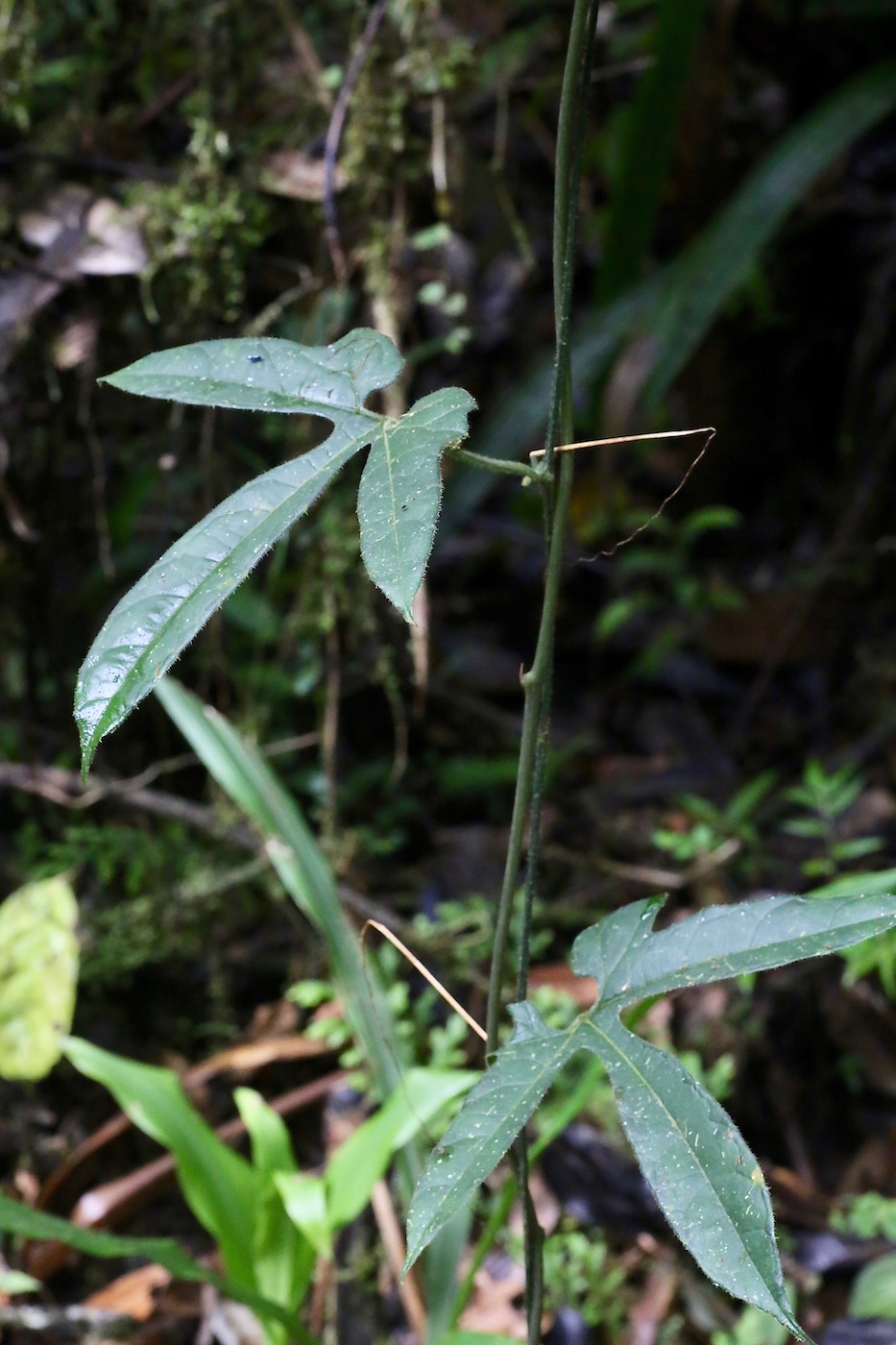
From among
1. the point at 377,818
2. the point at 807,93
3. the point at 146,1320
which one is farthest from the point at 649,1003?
the point at 807,93

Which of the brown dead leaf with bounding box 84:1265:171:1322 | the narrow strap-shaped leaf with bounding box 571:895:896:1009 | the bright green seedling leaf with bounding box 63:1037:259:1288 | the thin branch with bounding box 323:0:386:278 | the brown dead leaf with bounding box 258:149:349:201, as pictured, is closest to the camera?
the narrow strap-shaped leaf with bounding box 571:895:896:1009

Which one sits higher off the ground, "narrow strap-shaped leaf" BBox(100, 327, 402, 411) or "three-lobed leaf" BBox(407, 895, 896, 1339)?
"narrow strap-shaped leaf" BBox(100, 327, 402, 411)

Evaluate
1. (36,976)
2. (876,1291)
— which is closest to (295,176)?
(36,976)

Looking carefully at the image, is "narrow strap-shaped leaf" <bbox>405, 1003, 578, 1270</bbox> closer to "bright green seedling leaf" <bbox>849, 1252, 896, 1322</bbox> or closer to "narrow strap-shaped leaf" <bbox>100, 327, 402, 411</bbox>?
"narrow strap-shaped leaf" <bbox>100, 327, 402, 411</bbox>

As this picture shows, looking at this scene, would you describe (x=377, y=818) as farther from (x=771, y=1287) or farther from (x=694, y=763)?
(x=771, y=1287)

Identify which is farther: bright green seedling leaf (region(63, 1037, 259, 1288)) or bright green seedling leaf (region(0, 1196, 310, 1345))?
bright green seedling leaf (region(63, 1037, 259, 1288))

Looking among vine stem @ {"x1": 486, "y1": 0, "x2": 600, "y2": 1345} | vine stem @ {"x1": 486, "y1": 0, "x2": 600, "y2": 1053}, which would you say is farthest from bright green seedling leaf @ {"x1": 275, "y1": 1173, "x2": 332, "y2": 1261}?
vine stem @ {"x1": 486, "y1": 0, "x2": 600, "y2": 1053}
